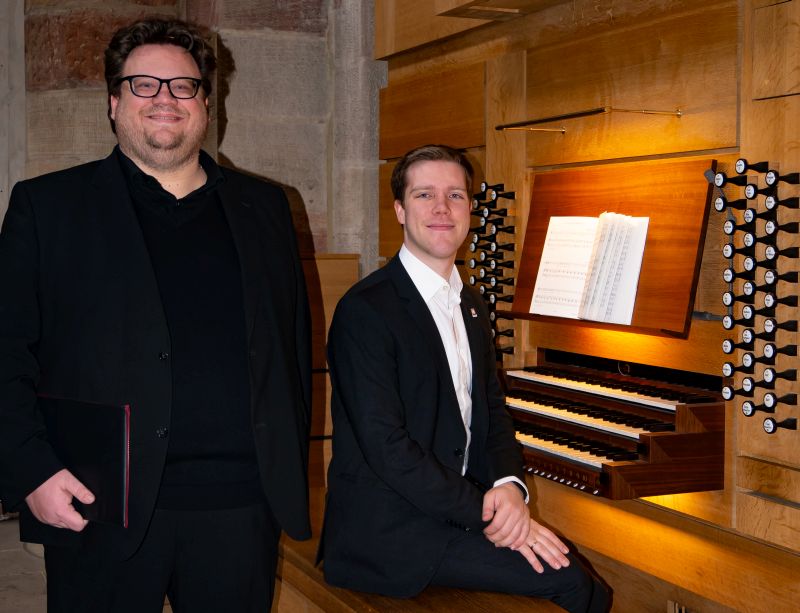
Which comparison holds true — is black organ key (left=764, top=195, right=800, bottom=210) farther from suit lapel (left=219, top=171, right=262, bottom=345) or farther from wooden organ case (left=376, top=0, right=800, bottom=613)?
suit lapel (left=219, top=171, right=262, bottom=345)

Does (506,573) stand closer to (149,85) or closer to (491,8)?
(149,85)

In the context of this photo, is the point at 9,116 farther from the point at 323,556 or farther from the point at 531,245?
the point at 323,556

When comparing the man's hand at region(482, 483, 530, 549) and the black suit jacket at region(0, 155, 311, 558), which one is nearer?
the black suit jacket at region(0, 155, 311, 558)

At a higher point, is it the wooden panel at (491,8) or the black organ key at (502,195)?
the wooden panel at (491,8)

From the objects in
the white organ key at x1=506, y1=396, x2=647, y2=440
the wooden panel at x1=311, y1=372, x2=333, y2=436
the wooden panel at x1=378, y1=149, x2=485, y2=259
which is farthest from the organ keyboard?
the wooden panel at x1=378, y1=149, x2=485, y2=259

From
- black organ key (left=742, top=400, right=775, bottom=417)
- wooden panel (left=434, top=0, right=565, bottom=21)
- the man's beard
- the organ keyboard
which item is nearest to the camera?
the man's beard

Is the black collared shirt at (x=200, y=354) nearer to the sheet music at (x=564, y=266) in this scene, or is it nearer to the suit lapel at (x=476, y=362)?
the suit lapel at (x=476, y=362)

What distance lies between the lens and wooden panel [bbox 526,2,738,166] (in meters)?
3.43

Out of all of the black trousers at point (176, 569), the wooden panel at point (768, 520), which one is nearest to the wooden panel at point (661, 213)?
the wooden panel at point (768, 520)

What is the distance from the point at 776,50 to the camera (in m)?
3.19

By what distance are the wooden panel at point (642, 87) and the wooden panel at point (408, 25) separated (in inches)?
24.3

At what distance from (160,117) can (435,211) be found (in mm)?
803

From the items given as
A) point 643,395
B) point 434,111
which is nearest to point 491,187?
point 434,111

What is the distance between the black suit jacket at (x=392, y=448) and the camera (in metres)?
2.46
